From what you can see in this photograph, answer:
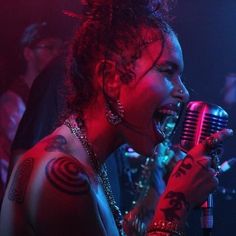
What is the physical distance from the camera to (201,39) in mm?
4160

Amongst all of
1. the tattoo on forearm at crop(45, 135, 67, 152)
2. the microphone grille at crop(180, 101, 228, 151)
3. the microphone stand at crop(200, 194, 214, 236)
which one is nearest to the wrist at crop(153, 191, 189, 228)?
the microphone stand at crop(200, 194, 214, 236)

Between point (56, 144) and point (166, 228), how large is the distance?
438 mm

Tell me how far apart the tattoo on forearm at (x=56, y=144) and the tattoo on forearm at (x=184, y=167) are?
39cm

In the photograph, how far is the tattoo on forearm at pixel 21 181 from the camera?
1.41m

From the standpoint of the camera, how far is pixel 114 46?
1.61 metres

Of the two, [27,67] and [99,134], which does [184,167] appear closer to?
[99,134]

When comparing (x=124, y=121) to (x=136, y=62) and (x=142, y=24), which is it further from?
(x=142, y=24)

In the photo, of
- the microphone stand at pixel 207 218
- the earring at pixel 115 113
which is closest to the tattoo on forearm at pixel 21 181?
the earring at pixel 115 113

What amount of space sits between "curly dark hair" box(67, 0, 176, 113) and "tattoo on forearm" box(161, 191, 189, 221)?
411 mm

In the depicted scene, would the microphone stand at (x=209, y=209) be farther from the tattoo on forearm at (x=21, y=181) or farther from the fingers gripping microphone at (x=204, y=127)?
the tattoo on forearm at (x=21, y=181)

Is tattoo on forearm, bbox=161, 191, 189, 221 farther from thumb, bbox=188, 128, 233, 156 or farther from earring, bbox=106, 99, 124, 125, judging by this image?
earring, bbox=106, 99, 124, 125

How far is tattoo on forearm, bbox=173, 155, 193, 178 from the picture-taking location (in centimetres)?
155

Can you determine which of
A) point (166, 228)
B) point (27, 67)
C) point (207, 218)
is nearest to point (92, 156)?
point (166, 228)

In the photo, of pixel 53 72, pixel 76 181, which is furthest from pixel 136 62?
pixel 53 72
